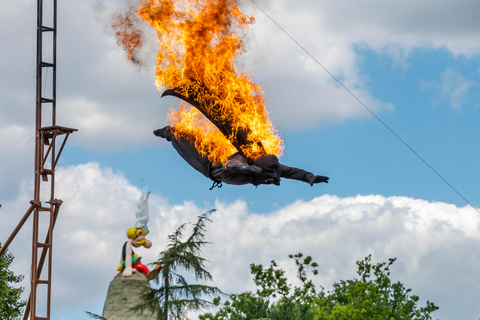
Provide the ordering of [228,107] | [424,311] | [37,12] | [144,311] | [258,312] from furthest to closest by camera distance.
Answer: [424,311], [37,12], [258,312], [144,311], [228,107]

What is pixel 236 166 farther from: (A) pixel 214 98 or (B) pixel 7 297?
(B) pixel 7 297

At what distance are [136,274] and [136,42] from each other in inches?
301

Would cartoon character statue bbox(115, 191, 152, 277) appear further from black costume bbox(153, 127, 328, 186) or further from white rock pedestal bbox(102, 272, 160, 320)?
black costume bbox(153, 127, 328, 186)

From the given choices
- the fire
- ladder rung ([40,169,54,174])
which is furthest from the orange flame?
ladder rung ([40,169,54,174])

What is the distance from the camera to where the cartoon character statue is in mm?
30750

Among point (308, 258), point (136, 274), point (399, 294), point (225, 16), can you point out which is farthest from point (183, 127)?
point (399, 294)

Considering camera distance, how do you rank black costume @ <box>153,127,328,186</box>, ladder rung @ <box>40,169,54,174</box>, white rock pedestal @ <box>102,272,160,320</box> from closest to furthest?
black costume @ <box>153,127,328,186</box> → white rock pedestal @ <box>102,272,160,320</box> → ladder rung @ <box>40,169,54,174</box>

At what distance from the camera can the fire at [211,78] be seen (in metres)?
26.9

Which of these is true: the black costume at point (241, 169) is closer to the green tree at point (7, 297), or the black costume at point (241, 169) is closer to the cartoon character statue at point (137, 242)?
the cartoon character statue at point (137, 242)

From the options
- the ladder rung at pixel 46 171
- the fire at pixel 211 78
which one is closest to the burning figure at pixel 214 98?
the fire at pixel 211 78

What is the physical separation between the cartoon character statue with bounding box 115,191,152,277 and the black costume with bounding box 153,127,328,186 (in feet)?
12.5

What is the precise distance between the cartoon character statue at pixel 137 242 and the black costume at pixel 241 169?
382 centimetres

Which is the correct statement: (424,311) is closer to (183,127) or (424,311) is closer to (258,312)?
(258,312)

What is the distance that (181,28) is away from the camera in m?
27.9
